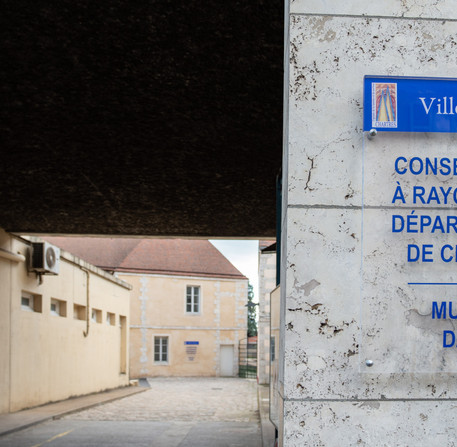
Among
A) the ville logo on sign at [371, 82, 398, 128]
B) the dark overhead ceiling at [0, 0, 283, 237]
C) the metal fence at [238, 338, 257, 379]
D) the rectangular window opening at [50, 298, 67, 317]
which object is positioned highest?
the dark overhead ceiling at [0, 0, 283, 237]

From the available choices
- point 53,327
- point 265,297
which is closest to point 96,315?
point 53,327

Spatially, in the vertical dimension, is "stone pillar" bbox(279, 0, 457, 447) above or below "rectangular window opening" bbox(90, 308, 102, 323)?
above

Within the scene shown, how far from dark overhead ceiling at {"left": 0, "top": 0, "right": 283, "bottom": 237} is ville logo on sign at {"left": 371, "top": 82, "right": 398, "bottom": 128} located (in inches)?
79.2

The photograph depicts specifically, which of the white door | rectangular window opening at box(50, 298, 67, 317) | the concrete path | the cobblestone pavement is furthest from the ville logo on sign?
the white door

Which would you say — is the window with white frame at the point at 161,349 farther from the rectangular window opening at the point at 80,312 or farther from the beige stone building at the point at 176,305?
the rectangular window opening at the point at 80,312

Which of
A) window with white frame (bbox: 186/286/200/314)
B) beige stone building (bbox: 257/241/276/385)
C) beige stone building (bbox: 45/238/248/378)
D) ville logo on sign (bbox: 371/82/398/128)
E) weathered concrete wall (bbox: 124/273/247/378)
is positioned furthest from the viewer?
window with white frame (bbox: 186/286/200/314)

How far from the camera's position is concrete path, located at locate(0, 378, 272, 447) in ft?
33.3

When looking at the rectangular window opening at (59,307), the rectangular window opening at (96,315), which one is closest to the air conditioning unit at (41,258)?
the rectangular window opening at (59,307)

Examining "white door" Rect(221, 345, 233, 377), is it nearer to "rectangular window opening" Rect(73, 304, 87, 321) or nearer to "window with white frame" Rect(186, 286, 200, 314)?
"window with white frame" Rect(186, 286, 200, 314)

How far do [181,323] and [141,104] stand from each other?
99.1 feet

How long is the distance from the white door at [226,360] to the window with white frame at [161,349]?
11.0 ft

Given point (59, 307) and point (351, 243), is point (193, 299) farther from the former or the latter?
point (351, 243)

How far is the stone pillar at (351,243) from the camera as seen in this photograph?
2703 millimetres

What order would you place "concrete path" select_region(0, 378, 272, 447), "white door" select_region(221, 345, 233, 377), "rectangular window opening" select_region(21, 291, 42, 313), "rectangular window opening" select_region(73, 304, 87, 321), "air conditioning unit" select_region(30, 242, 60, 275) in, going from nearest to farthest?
"concrete path" select_region(0, 378, 272, 447) → "air conditioning unit" select_region(30, 242, 60, 275) → "rectangular window opening" select_region(21, 291, 42, 313) → "rectangular window opening" select_region(73, 304, 87, 321) → "white door" select_region(221, 345, 233, 377)
